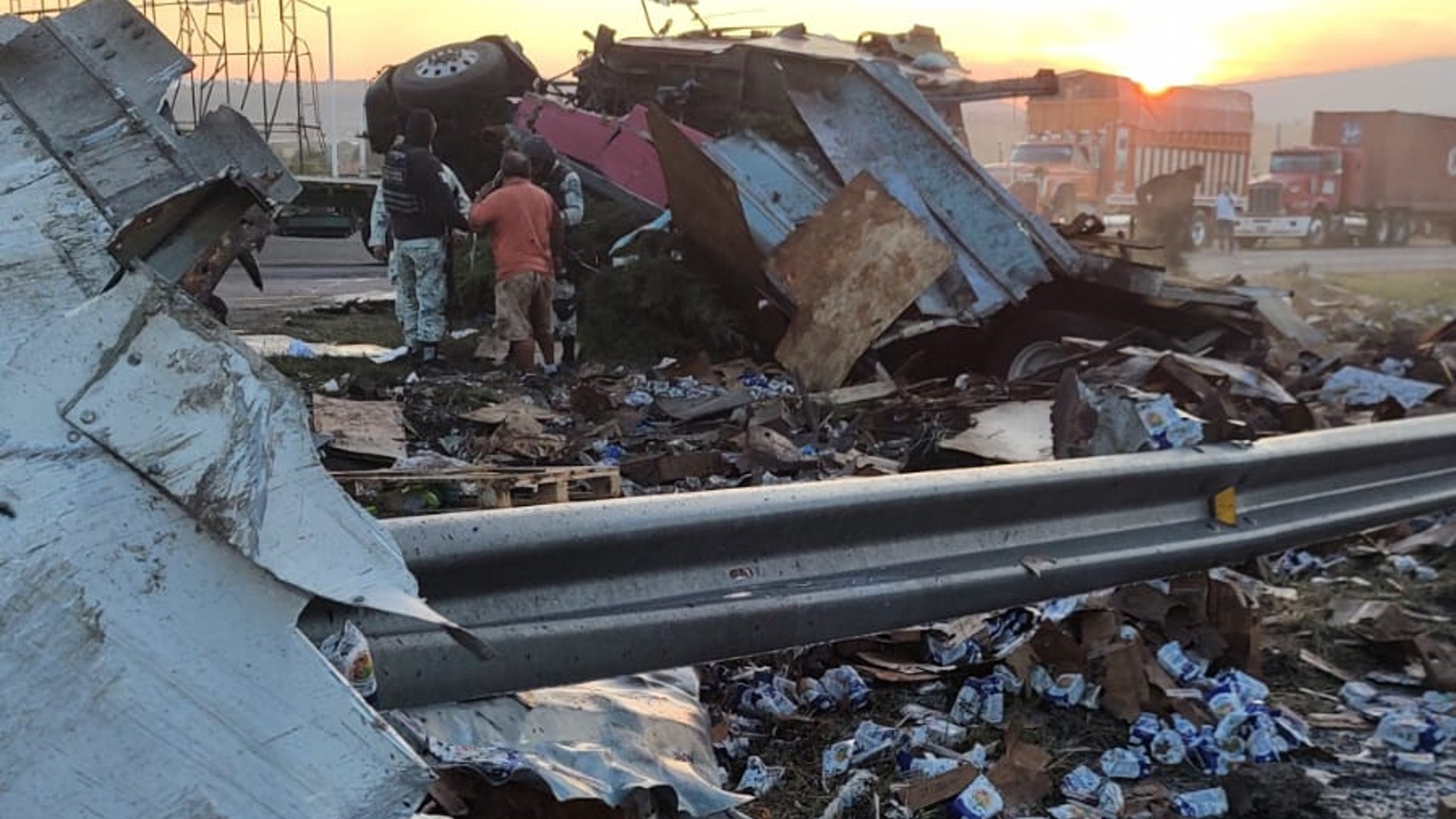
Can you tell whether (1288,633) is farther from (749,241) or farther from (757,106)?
(757,106)

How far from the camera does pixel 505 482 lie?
491cm

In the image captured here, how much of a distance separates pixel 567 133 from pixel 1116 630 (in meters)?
9.98

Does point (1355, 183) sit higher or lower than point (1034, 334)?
higher

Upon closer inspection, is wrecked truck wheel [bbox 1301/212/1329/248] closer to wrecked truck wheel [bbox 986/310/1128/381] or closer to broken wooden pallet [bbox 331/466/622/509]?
wrecked truck wheel [bbox 986/310/1128/381]

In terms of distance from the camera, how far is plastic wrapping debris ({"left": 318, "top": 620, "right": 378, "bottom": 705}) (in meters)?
1.86

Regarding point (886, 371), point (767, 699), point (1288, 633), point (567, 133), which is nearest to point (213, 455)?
point (767, 699)

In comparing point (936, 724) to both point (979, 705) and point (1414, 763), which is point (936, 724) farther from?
point (1414, 763)

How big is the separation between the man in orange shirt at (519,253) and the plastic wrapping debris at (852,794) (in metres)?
7.06

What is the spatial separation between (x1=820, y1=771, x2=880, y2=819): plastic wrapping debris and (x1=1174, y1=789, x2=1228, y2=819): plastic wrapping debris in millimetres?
598

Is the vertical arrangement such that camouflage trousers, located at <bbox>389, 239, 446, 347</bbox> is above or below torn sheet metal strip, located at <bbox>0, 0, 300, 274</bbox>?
below

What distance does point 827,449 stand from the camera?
6.65 metres

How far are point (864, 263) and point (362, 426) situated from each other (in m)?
3.32

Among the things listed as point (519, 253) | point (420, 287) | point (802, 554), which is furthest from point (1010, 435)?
point (420, 287)

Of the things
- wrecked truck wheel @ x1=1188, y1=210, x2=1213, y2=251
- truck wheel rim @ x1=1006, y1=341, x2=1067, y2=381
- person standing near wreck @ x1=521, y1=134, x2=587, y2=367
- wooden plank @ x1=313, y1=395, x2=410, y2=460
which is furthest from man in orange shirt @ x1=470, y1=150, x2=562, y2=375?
wrecked truck wheel @ x1=1188, y1=210, x2=1213, y2=251
